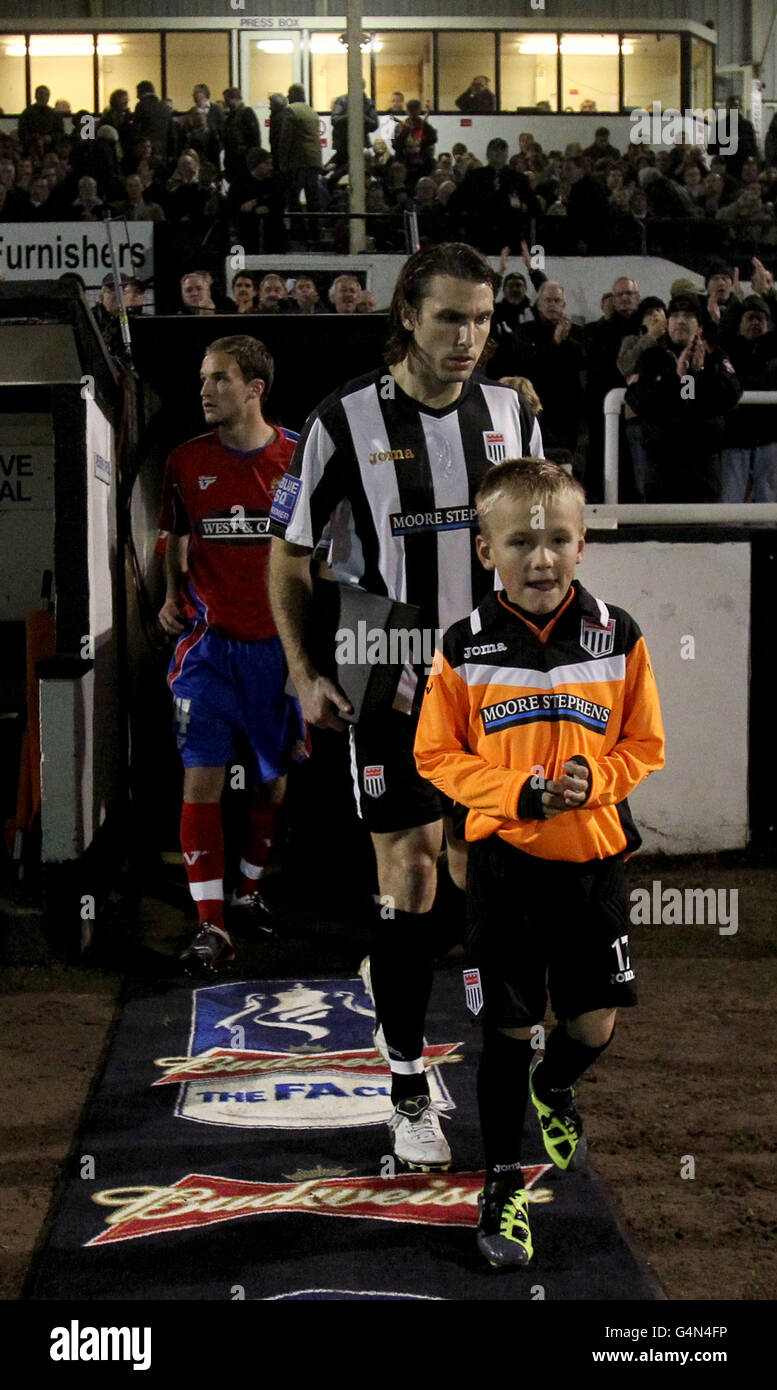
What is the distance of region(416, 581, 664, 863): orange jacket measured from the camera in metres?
2.99

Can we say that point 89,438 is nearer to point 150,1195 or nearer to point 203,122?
point 150,1195

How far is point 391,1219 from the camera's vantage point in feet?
10.5

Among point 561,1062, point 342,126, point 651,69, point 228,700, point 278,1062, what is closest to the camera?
point 561,1062

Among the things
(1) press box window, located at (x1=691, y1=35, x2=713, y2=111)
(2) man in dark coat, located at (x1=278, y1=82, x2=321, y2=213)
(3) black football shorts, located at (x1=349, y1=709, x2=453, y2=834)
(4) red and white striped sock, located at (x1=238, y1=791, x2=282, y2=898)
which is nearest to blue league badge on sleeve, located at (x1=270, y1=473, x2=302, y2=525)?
(3) black football shorts, located at (x1=349, y1=709, x2=453, y2=834)

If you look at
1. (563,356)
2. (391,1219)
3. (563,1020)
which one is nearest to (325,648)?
(563,1020)

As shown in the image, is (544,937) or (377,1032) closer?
(544,937)

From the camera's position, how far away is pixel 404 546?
11.6 ft

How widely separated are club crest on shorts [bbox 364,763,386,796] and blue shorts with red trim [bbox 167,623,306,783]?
2.12m

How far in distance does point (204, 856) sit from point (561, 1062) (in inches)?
102

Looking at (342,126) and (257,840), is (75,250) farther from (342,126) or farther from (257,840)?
(257,840)

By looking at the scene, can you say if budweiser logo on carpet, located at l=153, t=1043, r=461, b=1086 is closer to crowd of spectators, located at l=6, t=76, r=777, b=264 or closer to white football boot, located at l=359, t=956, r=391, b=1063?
white football boot, located at l=359, t=956, r=391, b=1063

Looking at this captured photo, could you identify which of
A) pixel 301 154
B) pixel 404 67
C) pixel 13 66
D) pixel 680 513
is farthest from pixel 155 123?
pixel 680 513

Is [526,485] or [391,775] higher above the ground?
[526,485]

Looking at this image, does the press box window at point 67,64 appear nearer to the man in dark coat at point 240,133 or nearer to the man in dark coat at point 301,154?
the man in dark coat at point 240,133
